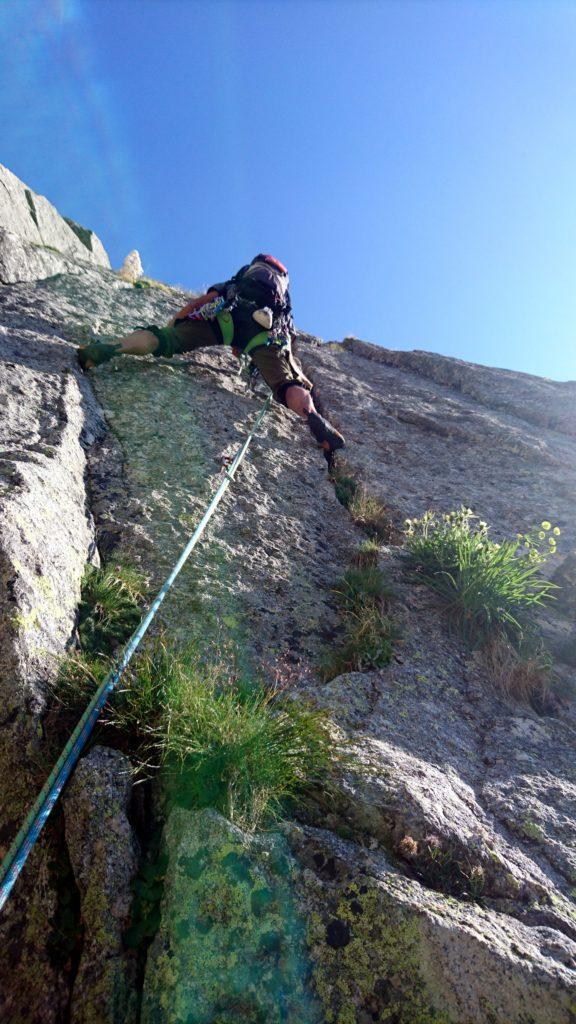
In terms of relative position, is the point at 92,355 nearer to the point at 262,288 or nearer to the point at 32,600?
the point at 262,288

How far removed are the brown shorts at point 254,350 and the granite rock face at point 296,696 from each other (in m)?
0.42

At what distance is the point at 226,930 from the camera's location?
1.80m

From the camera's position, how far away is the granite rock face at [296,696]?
1756 mm

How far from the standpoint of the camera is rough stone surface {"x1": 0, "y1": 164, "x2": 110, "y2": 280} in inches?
317

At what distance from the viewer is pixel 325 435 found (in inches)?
243

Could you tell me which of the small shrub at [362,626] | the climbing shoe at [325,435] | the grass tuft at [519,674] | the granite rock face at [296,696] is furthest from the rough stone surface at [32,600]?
the grass tuft at [519,674]

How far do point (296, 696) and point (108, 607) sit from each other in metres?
1.11

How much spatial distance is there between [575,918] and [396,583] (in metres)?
2.43

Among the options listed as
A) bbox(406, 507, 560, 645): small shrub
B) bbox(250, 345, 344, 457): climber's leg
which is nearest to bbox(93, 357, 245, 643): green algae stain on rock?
bbox(250, 345, 344, 457): climber's leg

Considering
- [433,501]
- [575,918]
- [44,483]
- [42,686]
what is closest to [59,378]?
[44,483]

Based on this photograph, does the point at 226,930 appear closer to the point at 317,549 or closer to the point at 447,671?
the point at 447,671

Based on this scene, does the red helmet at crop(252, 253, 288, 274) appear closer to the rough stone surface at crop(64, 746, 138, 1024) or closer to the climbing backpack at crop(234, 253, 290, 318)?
the climbing backpack at crop(234, 253, 290, 318)

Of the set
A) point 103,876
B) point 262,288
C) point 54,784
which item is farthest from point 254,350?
point 103,876

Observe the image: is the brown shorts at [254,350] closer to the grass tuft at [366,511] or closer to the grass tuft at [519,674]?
the grass tuft at [366,511]
